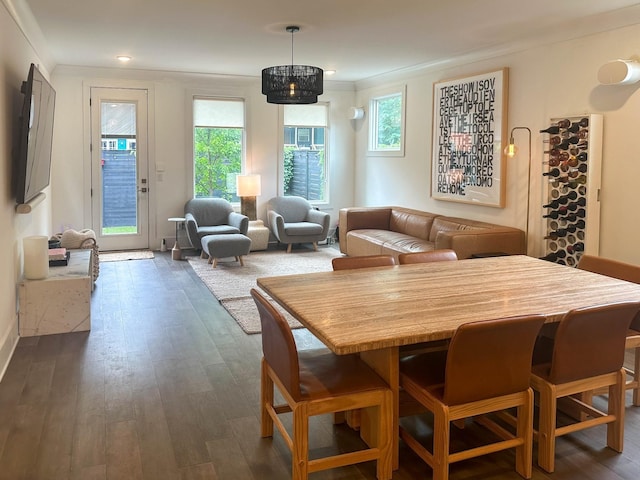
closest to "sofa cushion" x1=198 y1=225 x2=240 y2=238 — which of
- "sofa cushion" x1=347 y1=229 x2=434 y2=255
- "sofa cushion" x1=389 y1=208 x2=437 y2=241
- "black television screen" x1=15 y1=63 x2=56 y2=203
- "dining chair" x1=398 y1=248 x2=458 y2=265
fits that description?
"sofa cushion" x1=347 y1=229 x2=434 y2=255

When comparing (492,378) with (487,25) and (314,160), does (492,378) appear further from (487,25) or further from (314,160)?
(314,160)

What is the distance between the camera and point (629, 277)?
133 inches

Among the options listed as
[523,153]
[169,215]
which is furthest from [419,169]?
[169,215]

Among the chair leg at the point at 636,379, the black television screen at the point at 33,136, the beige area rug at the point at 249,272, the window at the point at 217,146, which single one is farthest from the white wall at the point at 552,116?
the black television screen at the point at 33,136

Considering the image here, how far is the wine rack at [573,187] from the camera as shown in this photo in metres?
4.86

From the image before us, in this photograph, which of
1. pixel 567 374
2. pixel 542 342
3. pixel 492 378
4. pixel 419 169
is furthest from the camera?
pixel 419 169

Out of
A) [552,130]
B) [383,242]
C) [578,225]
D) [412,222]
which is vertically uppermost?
[552,130]

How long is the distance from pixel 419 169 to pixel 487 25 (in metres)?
2.75

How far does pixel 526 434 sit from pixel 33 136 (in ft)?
12.9

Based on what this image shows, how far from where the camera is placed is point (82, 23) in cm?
520

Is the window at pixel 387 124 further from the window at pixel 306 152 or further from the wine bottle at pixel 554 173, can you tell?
the wine bottle at pixel 554 173

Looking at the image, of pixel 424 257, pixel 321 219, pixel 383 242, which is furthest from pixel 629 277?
pixel 321 219

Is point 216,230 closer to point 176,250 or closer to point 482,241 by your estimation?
point 176,250

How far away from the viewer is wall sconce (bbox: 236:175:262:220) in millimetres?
8320
